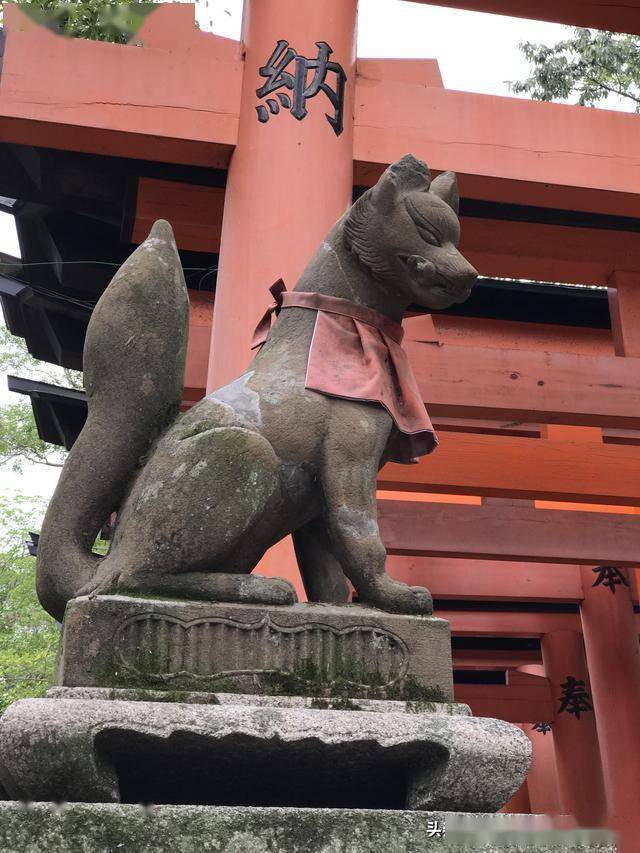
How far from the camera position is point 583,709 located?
944 cm

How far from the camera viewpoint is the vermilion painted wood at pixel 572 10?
174 inches

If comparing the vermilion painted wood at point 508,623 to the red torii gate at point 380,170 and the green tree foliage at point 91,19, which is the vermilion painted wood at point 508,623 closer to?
the red torii gate at point 380,170

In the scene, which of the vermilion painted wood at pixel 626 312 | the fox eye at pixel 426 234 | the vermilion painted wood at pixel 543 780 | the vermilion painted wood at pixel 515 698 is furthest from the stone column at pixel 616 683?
the fox eye at pixel 426 234

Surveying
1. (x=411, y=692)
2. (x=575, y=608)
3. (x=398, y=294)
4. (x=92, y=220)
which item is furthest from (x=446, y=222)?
(x=575, y=608)

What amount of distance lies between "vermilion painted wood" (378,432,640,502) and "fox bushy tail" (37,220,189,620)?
3.50m

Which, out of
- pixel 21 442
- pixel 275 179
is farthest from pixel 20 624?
pixel 275 179

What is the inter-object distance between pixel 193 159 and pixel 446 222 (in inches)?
98.2

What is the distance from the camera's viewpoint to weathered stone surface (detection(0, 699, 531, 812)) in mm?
1510

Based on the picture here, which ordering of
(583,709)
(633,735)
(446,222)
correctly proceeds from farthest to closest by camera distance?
(583,709)
(633,735)
(446,222)

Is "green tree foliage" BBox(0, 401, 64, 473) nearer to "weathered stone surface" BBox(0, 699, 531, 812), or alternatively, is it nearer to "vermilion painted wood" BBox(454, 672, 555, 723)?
"vermilion painted wood" BBox(454, 672, 555, 723)

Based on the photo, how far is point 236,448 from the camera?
1.83 metres

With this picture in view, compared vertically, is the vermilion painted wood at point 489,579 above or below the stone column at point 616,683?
above

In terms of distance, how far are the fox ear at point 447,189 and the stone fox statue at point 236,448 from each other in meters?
0.05

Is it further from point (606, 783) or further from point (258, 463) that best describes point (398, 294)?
point (606, 783)
